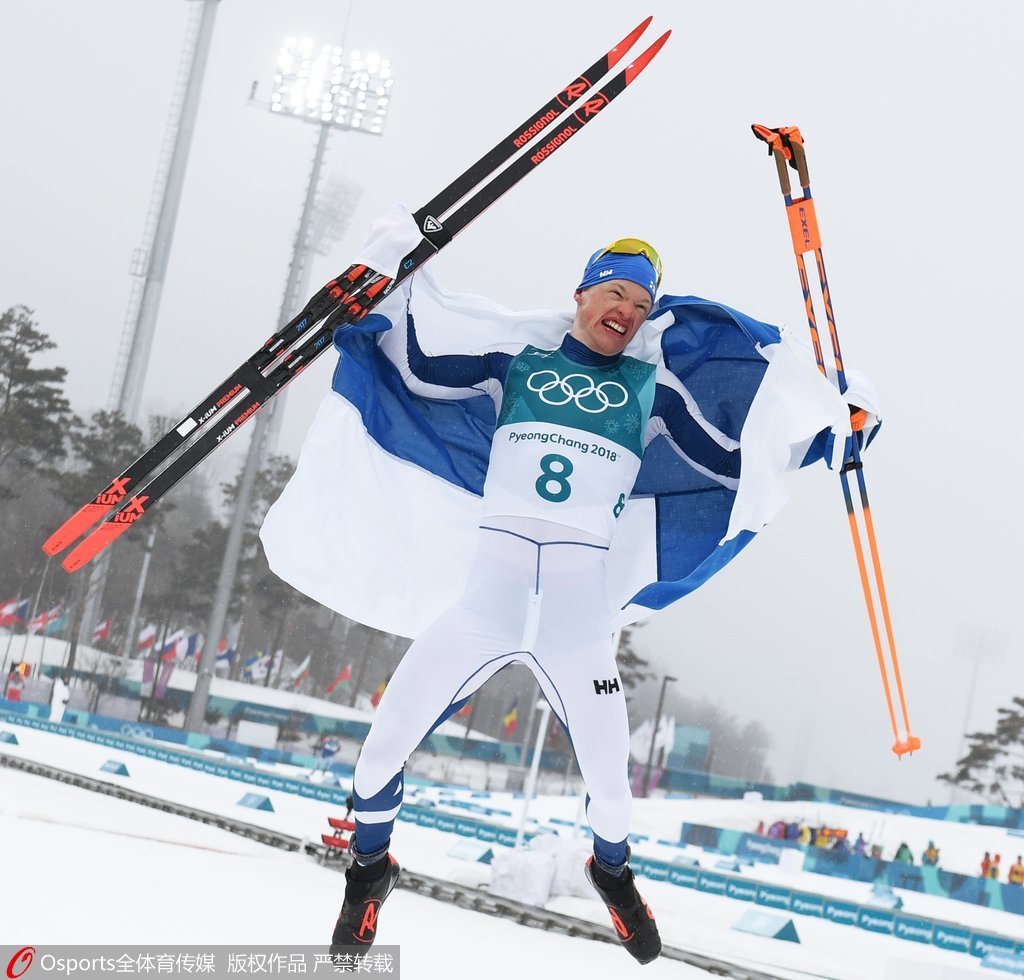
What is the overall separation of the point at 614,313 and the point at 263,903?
4862 millimetres

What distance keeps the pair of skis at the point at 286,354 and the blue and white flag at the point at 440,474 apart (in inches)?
4.4

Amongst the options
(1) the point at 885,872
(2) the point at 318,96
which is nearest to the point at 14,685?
(2) the point at 318,96

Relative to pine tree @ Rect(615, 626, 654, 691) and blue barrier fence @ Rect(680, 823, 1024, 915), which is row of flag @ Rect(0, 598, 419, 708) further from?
blue barrier fence @ Rect(680, 823, 1024, 915)

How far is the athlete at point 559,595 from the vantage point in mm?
3943

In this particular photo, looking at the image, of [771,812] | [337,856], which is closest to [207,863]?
[337,856]

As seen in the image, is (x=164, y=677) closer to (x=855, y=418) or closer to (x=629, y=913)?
(x=629, y=913)

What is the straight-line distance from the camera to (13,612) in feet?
108

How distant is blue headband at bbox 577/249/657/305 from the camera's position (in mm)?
4266

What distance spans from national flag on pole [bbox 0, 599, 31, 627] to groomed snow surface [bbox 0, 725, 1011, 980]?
49.7 ft

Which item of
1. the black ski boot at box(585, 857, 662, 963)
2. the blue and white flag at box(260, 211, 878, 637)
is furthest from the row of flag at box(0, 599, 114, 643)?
the black ski boot at box(585, 857, 662, 963)

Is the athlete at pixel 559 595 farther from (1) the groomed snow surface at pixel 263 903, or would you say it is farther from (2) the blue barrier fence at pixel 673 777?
(2) the blue barrier fence at pixel 673 777

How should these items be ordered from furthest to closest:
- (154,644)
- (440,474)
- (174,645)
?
(154,644) → (174,645) → (440,474)

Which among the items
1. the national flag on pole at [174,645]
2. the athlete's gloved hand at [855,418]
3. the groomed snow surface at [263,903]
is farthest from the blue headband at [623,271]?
the national flag on pole at [174,645]

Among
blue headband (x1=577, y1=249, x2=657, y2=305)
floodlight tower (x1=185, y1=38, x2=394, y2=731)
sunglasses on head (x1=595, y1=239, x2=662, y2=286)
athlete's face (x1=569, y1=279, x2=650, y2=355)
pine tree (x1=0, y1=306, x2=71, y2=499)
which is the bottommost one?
athlete's face (x1=569, y1=279, x2=650, y2=355)
